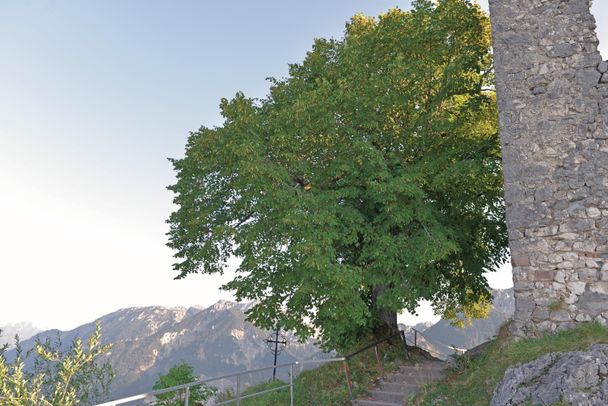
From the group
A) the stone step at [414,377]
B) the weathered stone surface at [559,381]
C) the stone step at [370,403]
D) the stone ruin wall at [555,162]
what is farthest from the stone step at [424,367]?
the weathered stone surface at [559,381]

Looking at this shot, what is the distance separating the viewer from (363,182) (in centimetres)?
1298

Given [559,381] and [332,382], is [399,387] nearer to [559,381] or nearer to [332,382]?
[332,382]

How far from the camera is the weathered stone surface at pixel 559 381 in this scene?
22.0 feet

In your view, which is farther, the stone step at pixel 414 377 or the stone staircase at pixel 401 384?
the stone step at pixel 414 377

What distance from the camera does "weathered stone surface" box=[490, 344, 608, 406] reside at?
671 centimetres

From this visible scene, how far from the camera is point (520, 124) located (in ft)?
32.3

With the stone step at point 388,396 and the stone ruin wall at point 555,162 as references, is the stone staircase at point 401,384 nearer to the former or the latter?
the stone step at point 388,396

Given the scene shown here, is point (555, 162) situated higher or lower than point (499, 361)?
higher

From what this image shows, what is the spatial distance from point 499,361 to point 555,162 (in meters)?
4.32

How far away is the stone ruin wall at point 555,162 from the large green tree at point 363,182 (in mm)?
2143

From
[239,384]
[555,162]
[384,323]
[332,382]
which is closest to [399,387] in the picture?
[332,382]

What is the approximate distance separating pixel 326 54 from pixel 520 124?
920cm

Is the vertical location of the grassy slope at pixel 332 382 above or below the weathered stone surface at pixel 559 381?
below

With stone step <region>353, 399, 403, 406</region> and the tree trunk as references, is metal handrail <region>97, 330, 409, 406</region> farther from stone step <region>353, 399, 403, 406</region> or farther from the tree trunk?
the tree trunk
